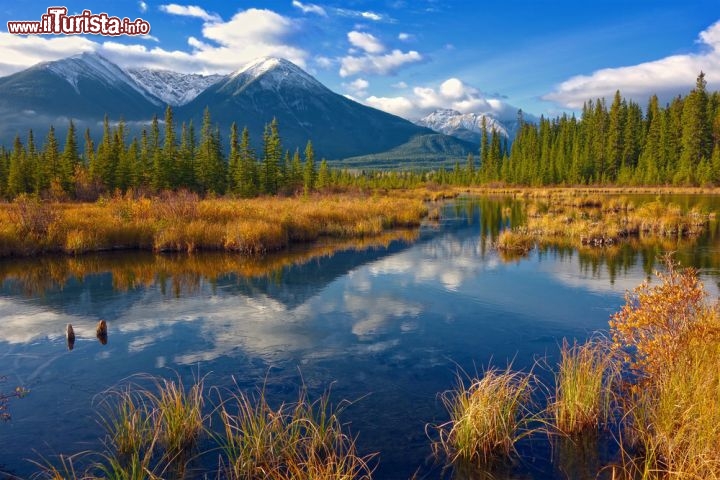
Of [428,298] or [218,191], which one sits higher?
[218,191]

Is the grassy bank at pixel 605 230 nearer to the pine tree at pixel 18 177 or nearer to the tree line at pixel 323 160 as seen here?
the tree line at pixel 323 160

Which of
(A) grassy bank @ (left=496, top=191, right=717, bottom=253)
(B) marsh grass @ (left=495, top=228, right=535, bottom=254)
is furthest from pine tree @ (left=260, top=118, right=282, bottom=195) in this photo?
(B) marsh grass @ (left=495, top=228, right=535, bottom=254)

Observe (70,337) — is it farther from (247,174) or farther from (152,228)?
(247,174)

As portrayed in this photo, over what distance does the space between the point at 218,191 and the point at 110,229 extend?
4286cm

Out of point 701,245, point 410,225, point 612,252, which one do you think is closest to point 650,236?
point 701,245

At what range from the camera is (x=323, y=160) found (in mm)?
99000

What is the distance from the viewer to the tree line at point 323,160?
65.9m

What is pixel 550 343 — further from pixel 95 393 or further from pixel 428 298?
pixel 95 393

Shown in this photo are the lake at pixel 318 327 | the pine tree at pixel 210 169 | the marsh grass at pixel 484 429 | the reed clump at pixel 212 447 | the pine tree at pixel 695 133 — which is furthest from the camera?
the pine tree at pixel 695 133

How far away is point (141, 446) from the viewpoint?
26.1ft

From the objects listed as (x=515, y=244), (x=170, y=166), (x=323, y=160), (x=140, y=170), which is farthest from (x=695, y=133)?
(x=140, y=170)

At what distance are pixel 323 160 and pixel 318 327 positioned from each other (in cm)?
8635

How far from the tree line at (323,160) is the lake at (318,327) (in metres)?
38.9

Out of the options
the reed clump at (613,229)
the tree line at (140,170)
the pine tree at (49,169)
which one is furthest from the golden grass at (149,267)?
the pine tree at (49,169)
